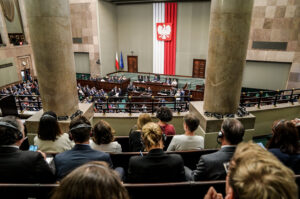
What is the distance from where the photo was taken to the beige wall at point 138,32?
1912 cm

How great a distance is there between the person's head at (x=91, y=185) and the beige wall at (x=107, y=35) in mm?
18853

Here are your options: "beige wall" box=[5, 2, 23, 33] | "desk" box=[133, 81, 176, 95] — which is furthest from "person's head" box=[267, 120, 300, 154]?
"beige wall" box=[5, 2, 23, 33]

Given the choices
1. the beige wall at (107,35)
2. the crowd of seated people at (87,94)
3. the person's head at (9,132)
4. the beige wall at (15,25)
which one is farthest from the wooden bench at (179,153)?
the beige wall at (15,25)

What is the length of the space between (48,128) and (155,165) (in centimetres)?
157

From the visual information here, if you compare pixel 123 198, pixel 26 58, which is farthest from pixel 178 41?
pixel 123 198

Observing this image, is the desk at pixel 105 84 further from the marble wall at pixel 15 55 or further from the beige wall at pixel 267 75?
the beige wall at pixel 267 75

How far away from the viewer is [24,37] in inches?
726

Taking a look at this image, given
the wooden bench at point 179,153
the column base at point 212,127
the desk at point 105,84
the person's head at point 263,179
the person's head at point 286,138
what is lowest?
the desk at point 105,84

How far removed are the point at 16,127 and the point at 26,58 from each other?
1948 centimetres

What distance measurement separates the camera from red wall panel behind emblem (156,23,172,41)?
60.0ft

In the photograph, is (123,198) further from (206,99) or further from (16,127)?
(206,99)

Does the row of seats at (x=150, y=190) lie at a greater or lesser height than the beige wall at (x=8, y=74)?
greater

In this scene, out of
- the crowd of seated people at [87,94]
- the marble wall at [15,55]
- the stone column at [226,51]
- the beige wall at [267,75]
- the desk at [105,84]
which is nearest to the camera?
the stone column at [226,51]

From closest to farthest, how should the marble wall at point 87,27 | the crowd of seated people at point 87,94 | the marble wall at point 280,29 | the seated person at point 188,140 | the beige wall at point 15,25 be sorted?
the seated person at point 188,140 < the crowd of seated people at point 87,94 < the marble wall at point 280,29 < the beige wall at point 15,25 < the marble wall at point 87,27
